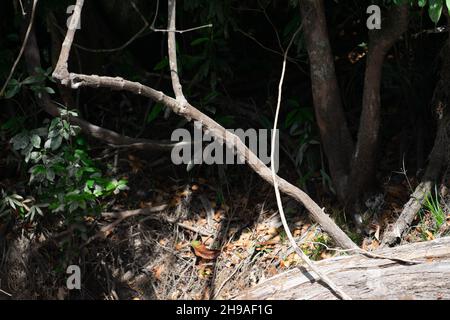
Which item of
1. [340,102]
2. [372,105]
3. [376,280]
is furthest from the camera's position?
[340,102]

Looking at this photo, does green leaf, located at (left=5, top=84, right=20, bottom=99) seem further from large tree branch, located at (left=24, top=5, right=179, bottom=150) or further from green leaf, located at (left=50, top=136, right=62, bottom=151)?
green leaf, located at (left=50, top=136, right=62, bottom=151)

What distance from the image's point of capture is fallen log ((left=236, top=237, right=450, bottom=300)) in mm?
2951

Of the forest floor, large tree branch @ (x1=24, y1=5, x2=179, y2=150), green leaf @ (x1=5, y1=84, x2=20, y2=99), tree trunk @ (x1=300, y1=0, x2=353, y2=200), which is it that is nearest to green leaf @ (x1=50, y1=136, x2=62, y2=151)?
large tree branch @ (x1=24, y1=5, x2=179, y2=150)

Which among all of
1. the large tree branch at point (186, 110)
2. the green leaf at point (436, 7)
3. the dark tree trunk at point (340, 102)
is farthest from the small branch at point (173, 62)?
the green leaf at point (436, 7)

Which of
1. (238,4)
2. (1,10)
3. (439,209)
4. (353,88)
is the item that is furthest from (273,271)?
(1,10)

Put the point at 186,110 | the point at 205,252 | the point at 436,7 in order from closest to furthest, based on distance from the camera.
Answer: the point at 436,7 → the point at 186,110 → the point at 205,252

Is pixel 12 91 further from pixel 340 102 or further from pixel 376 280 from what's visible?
pixel 376 280

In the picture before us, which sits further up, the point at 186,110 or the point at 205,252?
the point at 186,110

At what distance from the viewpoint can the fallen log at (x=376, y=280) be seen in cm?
295

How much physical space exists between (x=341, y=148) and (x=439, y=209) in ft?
2.36

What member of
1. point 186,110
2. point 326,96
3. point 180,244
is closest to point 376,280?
point 186,110

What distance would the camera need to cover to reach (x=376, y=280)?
301cm

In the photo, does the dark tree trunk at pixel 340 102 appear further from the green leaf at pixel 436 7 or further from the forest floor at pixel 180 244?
the green leaf at pixel 436 7
